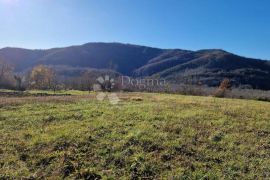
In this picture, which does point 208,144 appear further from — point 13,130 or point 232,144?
point 13,130

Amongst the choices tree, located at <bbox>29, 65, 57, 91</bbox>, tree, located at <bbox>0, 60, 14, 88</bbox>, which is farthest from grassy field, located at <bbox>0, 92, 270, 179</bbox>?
tree, located at <bbox>29, 65, 57, 91</bbox>

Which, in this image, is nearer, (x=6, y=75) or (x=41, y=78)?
(x=6, y=75)

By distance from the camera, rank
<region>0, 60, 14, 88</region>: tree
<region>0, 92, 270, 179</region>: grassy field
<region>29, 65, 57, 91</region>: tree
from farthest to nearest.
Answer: <region>29, 65, 57, 91</region>: tree → <region>0, 60, 14, 88</region>: tree → <region>0, 92, 270, 179</region>: grassy field

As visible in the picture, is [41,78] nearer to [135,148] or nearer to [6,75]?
[6,75]

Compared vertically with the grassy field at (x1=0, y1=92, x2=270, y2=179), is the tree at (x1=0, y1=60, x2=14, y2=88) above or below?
above

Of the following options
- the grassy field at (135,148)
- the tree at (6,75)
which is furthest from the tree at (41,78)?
the grassy field at (135,148)

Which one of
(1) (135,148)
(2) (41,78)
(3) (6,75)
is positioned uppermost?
(3) (6,75)

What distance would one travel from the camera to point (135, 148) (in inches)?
496

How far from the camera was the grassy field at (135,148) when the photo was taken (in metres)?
10.5

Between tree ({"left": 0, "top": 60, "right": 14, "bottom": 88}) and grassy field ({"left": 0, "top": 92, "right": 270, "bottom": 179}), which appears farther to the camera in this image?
tree ({"left": 0, "top": 60, "right": 14, "bottom": 88})

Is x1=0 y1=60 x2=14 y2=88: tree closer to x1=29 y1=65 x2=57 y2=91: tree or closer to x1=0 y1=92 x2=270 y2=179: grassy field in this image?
x1=29 y1=65 x2=57 y2=91: tree

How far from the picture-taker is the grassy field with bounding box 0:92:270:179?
10.5m

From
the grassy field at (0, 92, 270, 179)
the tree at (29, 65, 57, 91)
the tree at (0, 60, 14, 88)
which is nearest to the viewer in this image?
the grassy field at (0, 92, 270, 179)

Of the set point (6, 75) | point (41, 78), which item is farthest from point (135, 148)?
point (6, 75)
